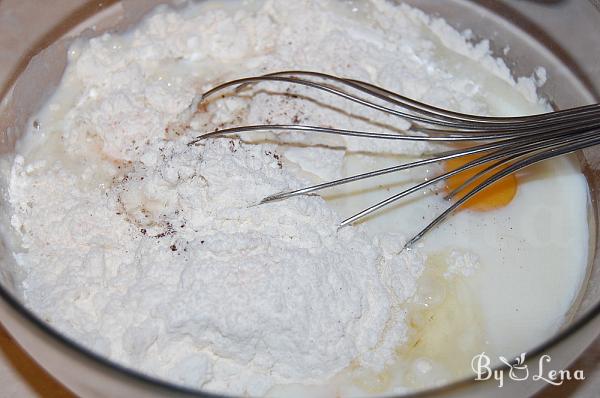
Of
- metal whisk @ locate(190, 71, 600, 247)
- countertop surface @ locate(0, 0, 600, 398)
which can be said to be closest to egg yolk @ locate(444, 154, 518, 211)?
metal whisk @ locate(190, 71, 600, 247)

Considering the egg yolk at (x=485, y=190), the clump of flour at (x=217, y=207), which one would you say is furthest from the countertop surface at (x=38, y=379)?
the egg yolk at (x=485, y=190)

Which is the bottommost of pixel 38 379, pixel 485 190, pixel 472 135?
pixel 38 379

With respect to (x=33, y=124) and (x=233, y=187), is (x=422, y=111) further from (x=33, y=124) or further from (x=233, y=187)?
(x=33, y=124)

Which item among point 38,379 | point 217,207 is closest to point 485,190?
point 217,207

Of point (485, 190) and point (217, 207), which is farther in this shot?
point (485, 190)

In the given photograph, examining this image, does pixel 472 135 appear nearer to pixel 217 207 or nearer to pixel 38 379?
pixel 217 207

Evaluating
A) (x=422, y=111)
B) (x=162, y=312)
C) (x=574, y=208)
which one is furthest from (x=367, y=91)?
(x=162, y=312)

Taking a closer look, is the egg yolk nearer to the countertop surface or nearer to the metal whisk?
the metal whisk

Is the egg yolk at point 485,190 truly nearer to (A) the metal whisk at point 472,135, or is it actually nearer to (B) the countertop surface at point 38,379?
(A) the metal whisk at point 472,135
